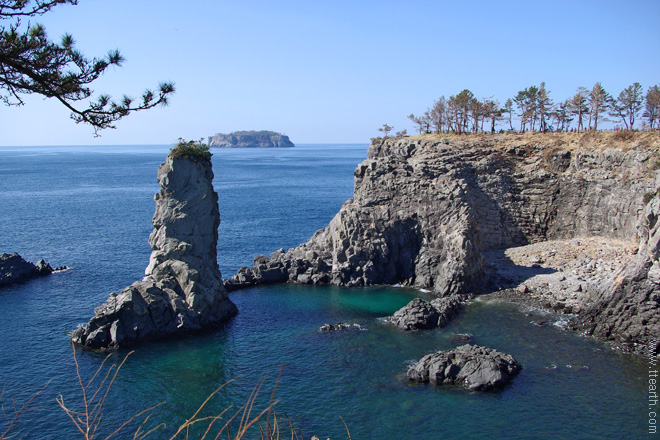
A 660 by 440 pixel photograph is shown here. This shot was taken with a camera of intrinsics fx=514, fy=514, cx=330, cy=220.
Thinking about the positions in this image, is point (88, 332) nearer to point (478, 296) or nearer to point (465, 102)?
point (478, 296)

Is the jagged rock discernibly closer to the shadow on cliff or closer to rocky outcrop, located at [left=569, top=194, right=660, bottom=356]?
the shadow on cliff

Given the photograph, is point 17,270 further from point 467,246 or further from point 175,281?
point 467,246

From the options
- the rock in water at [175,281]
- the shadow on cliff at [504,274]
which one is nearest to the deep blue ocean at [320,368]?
the rock in water at [175,281]

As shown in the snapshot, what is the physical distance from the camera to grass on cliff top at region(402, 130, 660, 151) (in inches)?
2820

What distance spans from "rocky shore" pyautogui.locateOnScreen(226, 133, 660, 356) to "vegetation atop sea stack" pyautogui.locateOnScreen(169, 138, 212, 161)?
694 inches

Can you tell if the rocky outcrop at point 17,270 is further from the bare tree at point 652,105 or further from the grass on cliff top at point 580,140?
the bare tree at point 652,105

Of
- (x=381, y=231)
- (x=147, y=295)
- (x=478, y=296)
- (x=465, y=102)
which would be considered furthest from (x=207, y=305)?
(x=465, y=102)

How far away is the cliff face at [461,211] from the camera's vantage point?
6688 cm

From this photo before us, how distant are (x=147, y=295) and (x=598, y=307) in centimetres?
4521

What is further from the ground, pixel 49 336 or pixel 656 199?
pixel 656 199

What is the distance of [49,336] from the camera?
50.9 metres

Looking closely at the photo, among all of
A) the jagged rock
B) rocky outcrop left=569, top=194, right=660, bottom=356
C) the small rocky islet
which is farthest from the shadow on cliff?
the jagged rock

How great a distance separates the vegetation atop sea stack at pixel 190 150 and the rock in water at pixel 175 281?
38 cm

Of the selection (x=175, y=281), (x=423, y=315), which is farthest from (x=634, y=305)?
(x=175, y=281)
